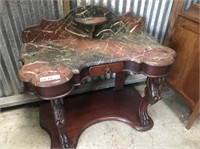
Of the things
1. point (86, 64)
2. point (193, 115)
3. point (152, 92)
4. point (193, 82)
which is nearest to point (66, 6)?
point (86, 64)

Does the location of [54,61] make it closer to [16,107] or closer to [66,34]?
[66,34]

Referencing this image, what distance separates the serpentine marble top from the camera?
102 centimetres

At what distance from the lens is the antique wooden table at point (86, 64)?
103 cm

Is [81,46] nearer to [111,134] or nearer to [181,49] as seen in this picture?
[111,134]

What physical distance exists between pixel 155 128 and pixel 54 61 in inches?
42.5

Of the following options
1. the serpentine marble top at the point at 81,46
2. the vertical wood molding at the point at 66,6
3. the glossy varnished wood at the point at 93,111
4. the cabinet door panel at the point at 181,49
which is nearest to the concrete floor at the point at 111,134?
the glossy varnished wood at the point at 93,111

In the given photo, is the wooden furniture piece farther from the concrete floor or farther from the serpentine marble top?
the serpentine marble top

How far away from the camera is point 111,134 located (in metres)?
1.55

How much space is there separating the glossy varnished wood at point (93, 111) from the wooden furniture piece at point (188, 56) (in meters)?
0.39

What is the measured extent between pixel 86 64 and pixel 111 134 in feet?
2.47

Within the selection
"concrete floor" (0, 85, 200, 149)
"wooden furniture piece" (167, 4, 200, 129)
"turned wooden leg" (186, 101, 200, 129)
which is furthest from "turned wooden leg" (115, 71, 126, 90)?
"turned wooden leg" (186, 101, 200, 129)

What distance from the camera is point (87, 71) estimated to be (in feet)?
3.78

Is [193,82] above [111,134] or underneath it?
above

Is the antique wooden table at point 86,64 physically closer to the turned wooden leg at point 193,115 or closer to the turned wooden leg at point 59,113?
the turned wooden leg at point 59,113
